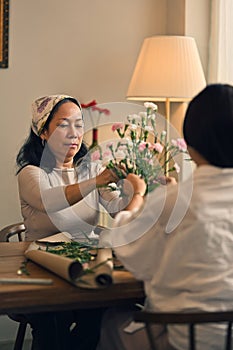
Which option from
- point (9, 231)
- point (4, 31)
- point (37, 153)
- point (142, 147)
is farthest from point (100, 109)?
point (142, 147)

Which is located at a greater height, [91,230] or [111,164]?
[111,164]

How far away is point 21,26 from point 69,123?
1157 millimetres

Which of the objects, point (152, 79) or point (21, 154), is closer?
point (21, 154)

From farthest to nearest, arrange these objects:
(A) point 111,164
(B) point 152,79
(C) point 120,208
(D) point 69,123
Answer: (B) point 152,79 < (D) point 69,123 < (C) point 120,208 < (A) point 111,164

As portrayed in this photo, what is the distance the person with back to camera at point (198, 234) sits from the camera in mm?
1774

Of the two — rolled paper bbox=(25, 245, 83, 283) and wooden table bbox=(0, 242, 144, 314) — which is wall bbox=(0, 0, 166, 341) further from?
wooden table bbox=(0, 242, 144, 314)

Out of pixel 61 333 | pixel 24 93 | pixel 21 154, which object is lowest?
pixel 61 333

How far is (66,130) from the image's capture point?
2.88m

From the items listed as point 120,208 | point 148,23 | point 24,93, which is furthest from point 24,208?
point 148,23

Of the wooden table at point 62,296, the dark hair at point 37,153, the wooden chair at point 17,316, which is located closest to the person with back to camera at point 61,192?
the dark hair at point 37,153

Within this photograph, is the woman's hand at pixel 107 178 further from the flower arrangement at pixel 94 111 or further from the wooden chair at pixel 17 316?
the flower arrangement at pixel 94 111

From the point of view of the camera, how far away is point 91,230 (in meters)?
2.83

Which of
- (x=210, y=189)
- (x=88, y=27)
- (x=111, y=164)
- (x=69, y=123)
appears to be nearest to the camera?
(x=210, y=189)

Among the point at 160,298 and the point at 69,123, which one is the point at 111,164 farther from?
the point at 160,298
